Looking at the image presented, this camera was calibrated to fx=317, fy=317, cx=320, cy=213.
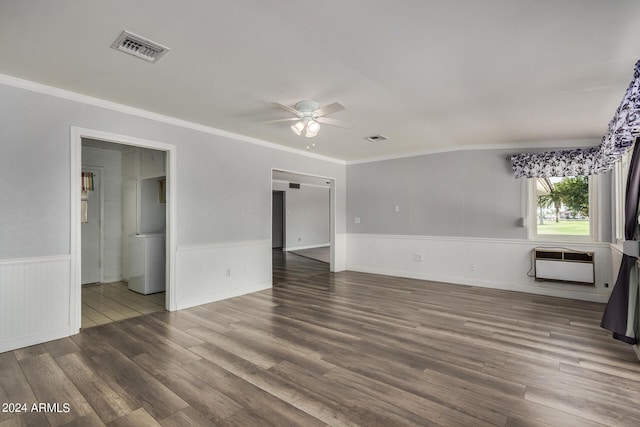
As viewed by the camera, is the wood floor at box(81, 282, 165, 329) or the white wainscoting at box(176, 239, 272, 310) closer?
the wood floor at box(81, 282, 165, 329)

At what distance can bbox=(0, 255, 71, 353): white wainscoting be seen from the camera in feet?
9.61

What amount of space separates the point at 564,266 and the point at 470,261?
1.35 meters

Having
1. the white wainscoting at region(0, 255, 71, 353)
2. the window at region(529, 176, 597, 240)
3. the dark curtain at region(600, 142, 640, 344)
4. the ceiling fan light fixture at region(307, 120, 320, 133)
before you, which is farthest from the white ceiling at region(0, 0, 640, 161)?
the white wainscoting at region(0, 255, 71, 353)

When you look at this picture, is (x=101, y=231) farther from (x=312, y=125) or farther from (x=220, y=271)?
(x=312, y=125)

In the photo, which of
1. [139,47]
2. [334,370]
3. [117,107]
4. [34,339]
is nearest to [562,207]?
[334,370]

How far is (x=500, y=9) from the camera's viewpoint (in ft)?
6.32

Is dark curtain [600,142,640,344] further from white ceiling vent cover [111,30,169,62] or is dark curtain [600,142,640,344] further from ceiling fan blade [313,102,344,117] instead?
white ceiling vent cover [111,30,169,62]

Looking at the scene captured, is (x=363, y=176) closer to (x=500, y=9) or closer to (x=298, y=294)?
(x=298, y=294)

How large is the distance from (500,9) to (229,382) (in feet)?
10.2

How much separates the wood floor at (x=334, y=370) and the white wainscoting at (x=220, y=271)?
0.38m

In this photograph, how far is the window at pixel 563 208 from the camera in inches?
195

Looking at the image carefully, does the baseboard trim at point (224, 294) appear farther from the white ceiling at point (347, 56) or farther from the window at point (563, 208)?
the window at point (563, 208)

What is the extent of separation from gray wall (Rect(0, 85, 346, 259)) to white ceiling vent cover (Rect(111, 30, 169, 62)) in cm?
144

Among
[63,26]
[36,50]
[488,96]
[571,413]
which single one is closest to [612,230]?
[488,96]
